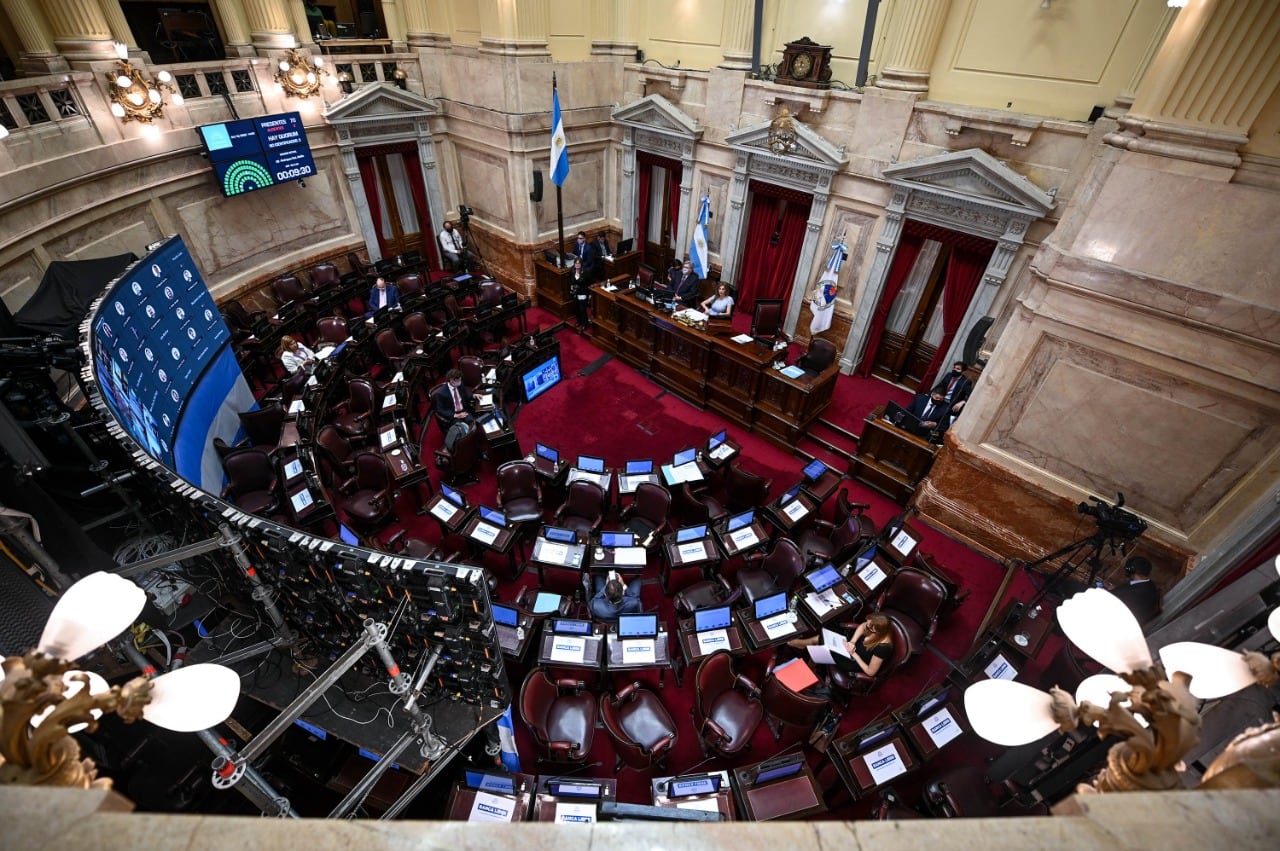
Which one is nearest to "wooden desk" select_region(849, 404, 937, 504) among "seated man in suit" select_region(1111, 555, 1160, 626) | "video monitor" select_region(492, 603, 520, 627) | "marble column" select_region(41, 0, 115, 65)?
"seated man in suit" select_region(1111, 555, 1160, 626)

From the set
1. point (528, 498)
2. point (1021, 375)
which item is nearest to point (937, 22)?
point (1021, 375)

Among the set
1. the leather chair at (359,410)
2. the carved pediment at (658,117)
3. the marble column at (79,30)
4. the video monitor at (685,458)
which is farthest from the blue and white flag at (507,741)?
the marble column at (79,30)

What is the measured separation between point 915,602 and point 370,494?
6524mm

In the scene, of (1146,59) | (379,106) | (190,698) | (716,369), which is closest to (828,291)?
(716,369)

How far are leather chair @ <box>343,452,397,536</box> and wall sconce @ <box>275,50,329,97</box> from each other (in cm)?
813

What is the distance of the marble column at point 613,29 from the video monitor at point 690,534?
10681mm

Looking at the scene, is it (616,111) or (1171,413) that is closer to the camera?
(1171,413)

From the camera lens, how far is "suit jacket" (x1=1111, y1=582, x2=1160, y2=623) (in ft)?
17.8

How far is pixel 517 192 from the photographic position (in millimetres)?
12211

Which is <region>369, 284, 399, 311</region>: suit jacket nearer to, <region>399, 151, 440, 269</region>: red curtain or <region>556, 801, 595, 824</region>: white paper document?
<region>399, 151, 440, 269</region>: red curtain

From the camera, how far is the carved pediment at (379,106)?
36.6ft

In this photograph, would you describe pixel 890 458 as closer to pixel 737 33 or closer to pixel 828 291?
pixel 828 291

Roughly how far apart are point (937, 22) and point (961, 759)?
9194 millimetres

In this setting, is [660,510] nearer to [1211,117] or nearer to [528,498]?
[528,498]
